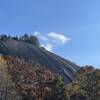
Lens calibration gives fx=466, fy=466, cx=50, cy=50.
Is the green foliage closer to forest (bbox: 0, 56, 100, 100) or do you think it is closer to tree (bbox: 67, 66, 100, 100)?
forest (bbox: 0, 56, 100, 100)

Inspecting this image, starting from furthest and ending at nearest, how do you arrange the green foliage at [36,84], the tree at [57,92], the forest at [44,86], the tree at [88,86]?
the tree at [88,86] < the forest at [44,86] < the green foliage at [36,84] < the tree at [57,92]

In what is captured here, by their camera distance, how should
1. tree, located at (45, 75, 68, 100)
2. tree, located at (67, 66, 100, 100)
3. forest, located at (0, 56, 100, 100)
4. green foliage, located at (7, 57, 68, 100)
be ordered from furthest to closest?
tree, located at (67, 66, 100, 100), forest, located at (0, 56, 100, 100), green foliage, located at (7, 57, 68, 100), tree, located at (45, 75, 68, 100)

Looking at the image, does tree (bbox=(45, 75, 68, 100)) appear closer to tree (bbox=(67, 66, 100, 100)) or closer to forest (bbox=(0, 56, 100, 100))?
forest (bbox=(0, 56, 100, 100))

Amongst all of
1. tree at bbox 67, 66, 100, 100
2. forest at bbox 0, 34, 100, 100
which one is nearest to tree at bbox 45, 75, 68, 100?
forest at bbox 0, 34, 100, 100

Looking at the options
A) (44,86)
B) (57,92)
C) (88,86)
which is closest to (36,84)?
(44,86)

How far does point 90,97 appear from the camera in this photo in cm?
12688

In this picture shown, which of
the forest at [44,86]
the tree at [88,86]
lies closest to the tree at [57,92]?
the forest at [44,86]

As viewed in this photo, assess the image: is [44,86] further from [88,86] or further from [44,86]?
[88,86]

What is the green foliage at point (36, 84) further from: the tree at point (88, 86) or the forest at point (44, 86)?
the tree at point (88, 86)

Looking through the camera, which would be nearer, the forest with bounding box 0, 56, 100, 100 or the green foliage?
the green foliage

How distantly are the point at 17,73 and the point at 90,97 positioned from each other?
2324 cm

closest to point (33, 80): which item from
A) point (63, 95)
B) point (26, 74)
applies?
point (26, 74)

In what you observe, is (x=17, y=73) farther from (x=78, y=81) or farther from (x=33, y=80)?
(x=78, y=81)

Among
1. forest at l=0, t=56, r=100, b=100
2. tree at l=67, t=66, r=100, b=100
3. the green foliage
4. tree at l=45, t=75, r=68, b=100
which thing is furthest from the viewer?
tree at l=67, t=66, r=100, b=100
